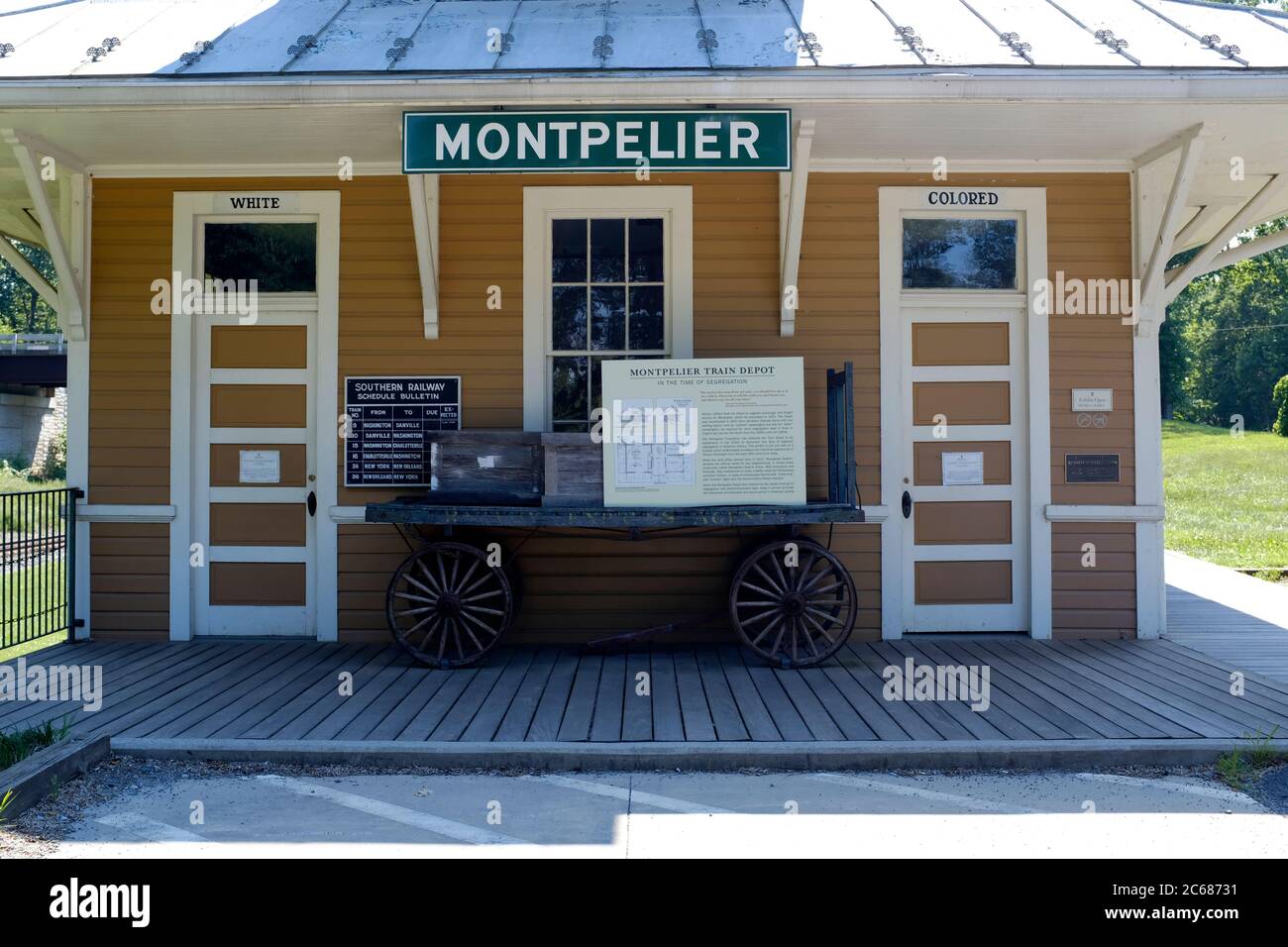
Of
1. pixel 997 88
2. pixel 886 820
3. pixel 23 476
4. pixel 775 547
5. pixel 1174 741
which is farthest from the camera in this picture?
pixel 23 476

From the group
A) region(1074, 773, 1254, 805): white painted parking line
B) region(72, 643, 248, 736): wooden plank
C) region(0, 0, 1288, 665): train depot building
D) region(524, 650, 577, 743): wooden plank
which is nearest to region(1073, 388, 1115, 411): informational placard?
region(0, 0, 1288, 665): train depot building

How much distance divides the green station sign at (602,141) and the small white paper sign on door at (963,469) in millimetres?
2497

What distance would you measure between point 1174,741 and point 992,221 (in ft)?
12.5

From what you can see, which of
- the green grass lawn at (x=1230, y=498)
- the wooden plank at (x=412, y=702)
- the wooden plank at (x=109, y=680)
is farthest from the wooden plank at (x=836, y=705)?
the green grass lawn at (x=1230, y=498)

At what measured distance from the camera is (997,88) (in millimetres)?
5484

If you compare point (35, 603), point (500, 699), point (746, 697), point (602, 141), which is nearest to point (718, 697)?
point (746, 697)

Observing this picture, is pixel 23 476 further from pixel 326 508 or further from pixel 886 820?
pixel 886 820

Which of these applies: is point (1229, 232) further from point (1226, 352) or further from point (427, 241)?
point (1226, 352)

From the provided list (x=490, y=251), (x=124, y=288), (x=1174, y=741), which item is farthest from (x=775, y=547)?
(x=124, y=288)

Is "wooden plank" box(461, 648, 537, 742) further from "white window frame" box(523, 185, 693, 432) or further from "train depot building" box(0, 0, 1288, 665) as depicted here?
"white window frame" box(523, 185, 693, 432)

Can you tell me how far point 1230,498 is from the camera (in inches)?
854

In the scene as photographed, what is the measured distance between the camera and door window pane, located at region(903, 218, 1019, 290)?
698 centimetres

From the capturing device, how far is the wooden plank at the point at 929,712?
15.6 feet

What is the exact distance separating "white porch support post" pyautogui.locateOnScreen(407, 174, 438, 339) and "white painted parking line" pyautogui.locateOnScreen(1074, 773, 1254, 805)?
471 centimetres
